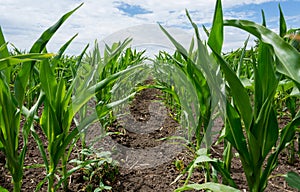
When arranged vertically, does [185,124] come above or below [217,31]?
below

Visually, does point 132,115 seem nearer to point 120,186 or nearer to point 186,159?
point 186,159

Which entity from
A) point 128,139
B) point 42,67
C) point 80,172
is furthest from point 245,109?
point 128,139

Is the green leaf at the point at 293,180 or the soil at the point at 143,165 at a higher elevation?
the green leaf at the point at 293,180

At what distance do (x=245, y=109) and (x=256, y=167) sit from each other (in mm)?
182

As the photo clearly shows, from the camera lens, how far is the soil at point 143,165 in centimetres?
156

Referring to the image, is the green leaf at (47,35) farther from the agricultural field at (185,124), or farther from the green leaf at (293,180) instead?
the green leaf at (293,180)

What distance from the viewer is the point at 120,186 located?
5.16 ft

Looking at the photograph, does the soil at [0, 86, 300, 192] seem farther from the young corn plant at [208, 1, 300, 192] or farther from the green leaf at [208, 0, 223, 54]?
the green leaf at [208, 0, 223, 54]

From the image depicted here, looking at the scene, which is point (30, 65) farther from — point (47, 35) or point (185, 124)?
point (185, 124)

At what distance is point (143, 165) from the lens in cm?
187

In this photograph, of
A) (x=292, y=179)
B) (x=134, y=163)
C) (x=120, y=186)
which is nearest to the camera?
(x=292, y=179)

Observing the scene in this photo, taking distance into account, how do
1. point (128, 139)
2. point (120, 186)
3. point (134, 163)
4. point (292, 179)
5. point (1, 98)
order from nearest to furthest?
point (292, 179) < point (1, 98) < point (120, 186) < point (134, 163) < point (128, 139)

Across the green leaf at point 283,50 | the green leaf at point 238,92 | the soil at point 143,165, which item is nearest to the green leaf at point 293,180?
the green leaf at point 238,92

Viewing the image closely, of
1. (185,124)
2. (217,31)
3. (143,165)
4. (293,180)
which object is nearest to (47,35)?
(217,31)
